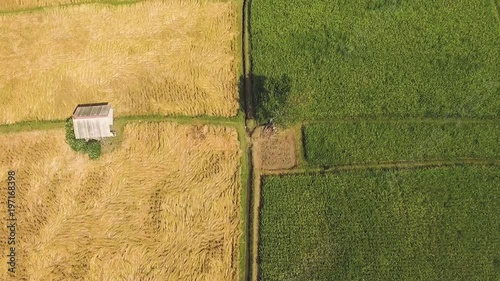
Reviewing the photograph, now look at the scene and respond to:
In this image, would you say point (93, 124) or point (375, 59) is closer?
point (93, 124)

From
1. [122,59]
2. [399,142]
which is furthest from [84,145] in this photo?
[399,142]

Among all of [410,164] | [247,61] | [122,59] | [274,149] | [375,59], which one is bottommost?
[410,164]

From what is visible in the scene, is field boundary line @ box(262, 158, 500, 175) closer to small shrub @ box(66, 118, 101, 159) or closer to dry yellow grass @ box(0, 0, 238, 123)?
dry yellow grass @ box(0, 0, 238, 123)

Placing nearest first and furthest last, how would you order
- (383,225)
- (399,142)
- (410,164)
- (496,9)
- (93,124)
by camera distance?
(383,225) → (410,164) → (399,142) → (93,124) → (496,9)

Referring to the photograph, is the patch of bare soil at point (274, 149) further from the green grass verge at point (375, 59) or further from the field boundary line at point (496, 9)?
the field boundary line at point (496, 9)

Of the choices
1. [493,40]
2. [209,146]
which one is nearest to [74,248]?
[209,146]

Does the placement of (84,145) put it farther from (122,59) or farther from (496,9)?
(496,9)

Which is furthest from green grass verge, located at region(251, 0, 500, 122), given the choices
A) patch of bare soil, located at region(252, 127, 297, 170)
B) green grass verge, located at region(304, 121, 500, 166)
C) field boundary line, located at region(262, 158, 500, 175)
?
field boundary line, located at region(262, 158, 500, 175)
